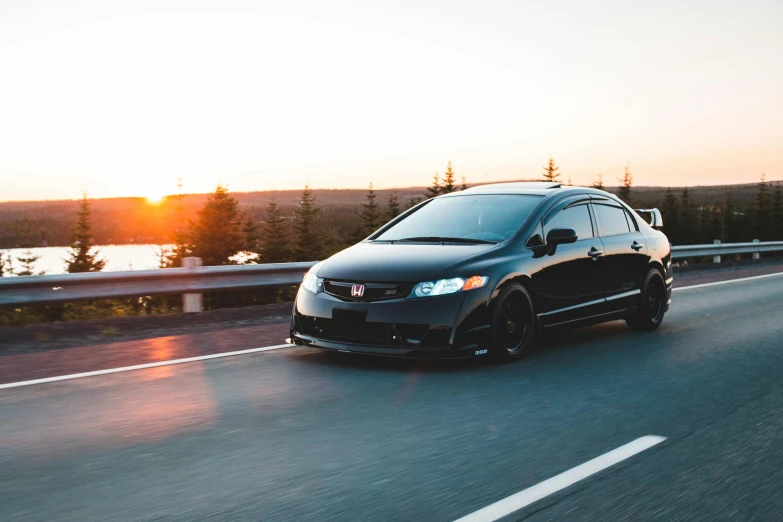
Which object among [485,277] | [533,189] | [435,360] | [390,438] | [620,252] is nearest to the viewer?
[390,438]

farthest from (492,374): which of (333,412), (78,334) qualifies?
(78,334)

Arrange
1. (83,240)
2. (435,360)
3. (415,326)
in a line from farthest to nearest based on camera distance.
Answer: (83,240) < (435,360) < (415,326)

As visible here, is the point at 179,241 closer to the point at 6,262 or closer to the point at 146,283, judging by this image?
the point at 6,262

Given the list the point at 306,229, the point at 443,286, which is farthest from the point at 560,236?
the point at 306,229

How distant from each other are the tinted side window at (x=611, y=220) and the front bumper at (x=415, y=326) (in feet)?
8.62

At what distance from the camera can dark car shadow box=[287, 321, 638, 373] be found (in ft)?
23.4

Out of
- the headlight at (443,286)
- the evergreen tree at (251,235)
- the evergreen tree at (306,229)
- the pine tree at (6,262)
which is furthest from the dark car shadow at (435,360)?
the evergreen tree at (306,229)

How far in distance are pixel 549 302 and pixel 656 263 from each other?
257 cm

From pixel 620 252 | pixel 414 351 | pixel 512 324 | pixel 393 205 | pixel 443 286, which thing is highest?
pixel 393 205

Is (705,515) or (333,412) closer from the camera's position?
(705,515)

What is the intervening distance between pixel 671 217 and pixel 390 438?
97332 millimetres

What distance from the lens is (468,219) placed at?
8.20 meters

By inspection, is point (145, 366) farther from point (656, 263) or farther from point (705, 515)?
point (656, 263)

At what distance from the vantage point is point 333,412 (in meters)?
5.54
